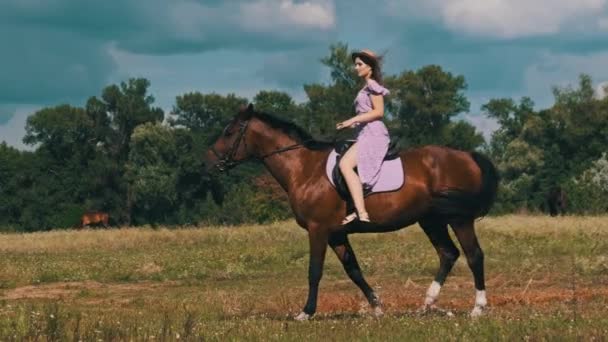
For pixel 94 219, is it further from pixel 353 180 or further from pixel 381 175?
pixel 353 180

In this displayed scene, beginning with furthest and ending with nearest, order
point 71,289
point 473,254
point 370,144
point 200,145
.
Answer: point 200,145 < point 71,289 < point 473,254 < point 370,144

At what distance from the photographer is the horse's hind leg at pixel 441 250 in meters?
12.9

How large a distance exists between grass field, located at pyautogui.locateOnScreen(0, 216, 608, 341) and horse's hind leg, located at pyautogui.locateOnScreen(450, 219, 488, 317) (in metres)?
0.38

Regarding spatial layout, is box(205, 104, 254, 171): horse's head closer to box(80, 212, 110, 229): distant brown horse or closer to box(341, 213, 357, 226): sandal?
box(341, 213, 357, 226): sandal

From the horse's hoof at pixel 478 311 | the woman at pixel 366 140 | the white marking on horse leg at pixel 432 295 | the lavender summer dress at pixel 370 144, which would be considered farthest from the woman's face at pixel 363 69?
the horse's hoof at pixel 478 311

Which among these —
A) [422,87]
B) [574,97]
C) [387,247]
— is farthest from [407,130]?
[387,247]

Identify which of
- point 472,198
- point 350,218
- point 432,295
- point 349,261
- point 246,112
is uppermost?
point 246,112

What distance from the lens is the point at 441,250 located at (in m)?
13.2

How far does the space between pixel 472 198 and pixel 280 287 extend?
1035 centimetres

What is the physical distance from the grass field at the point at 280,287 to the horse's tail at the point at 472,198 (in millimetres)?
1451

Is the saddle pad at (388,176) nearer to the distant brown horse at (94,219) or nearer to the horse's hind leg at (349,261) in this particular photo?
the horse's hind leg at (349,261)

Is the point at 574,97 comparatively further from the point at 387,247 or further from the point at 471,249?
the point at 471,249

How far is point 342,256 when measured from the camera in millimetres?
12742

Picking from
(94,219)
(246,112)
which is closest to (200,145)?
(94,219)
